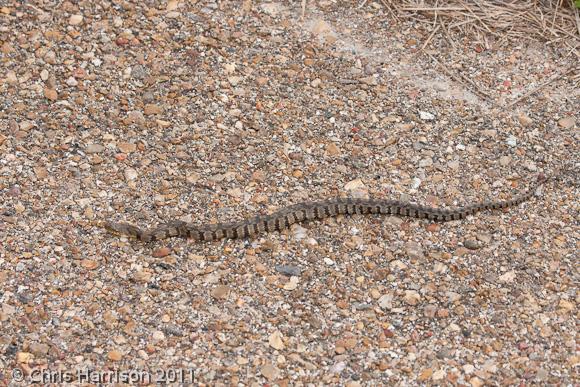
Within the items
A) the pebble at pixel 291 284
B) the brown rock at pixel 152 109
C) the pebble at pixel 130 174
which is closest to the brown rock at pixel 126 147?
the pebble at pixel 130 174

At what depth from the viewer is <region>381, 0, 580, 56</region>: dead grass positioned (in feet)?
45.1

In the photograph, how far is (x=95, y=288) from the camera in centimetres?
981

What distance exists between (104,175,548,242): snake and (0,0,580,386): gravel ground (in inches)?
4.3

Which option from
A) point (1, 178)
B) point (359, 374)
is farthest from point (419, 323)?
point (1, 178)

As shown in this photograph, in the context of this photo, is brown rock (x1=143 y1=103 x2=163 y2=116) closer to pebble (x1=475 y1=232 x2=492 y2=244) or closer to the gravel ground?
the gravel ground

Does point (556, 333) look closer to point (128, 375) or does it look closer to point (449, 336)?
point (449, 336)

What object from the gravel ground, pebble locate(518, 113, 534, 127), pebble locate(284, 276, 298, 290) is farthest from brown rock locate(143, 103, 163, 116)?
pebble locate(518, 113, 534, 127)

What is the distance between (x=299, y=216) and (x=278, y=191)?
606 mm

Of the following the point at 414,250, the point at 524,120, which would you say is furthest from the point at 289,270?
the point at 524,120

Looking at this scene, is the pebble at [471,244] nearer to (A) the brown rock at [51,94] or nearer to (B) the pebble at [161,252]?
(B) the pebble at [161,252]

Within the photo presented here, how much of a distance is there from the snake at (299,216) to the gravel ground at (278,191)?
0.11 m

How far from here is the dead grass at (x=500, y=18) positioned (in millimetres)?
13758

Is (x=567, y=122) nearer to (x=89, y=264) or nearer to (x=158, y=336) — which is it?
(x=158, y=336)

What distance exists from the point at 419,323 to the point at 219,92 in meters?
4.70
